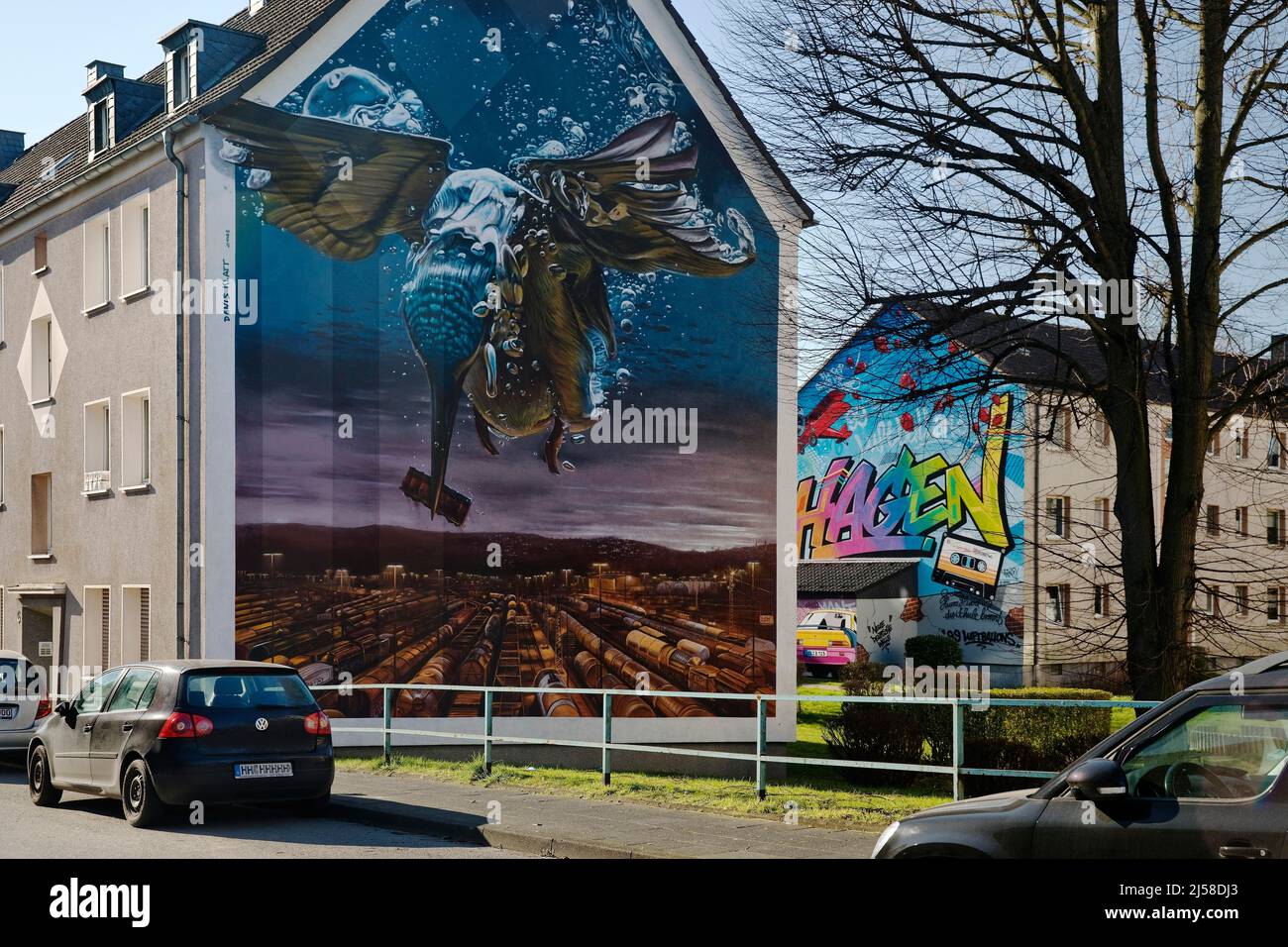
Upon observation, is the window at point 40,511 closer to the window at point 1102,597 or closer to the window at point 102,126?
the window at point 102,126

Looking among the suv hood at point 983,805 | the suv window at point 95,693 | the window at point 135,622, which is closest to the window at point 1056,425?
the suv hood at point 983,805

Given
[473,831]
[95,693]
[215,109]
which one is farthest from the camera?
[215,109]

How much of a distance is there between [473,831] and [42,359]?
64.9 feet

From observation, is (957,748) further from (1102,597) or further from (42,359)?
(42,359)

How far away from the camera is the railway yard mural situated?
21562 mm

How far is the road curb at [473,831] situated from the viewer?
10.2 metres

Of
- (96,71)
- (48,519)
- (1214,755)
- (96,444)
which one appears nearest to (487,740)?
(1214,755)

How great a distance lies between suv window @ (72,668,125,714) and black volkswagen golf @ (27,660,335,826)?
28 millimetres

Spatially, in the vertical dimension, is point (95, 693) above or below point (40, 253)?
below

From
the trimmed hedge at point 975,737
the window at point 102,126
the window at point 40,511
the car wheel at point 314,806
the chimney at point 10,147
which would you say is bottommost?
the trimmed hedge at point 975,737

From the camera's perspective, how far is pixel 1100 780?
5703mm

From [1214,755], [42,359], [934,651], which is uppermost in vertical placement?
[42,359]

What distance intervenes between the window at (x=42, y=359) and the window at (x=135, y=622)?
5873mm
